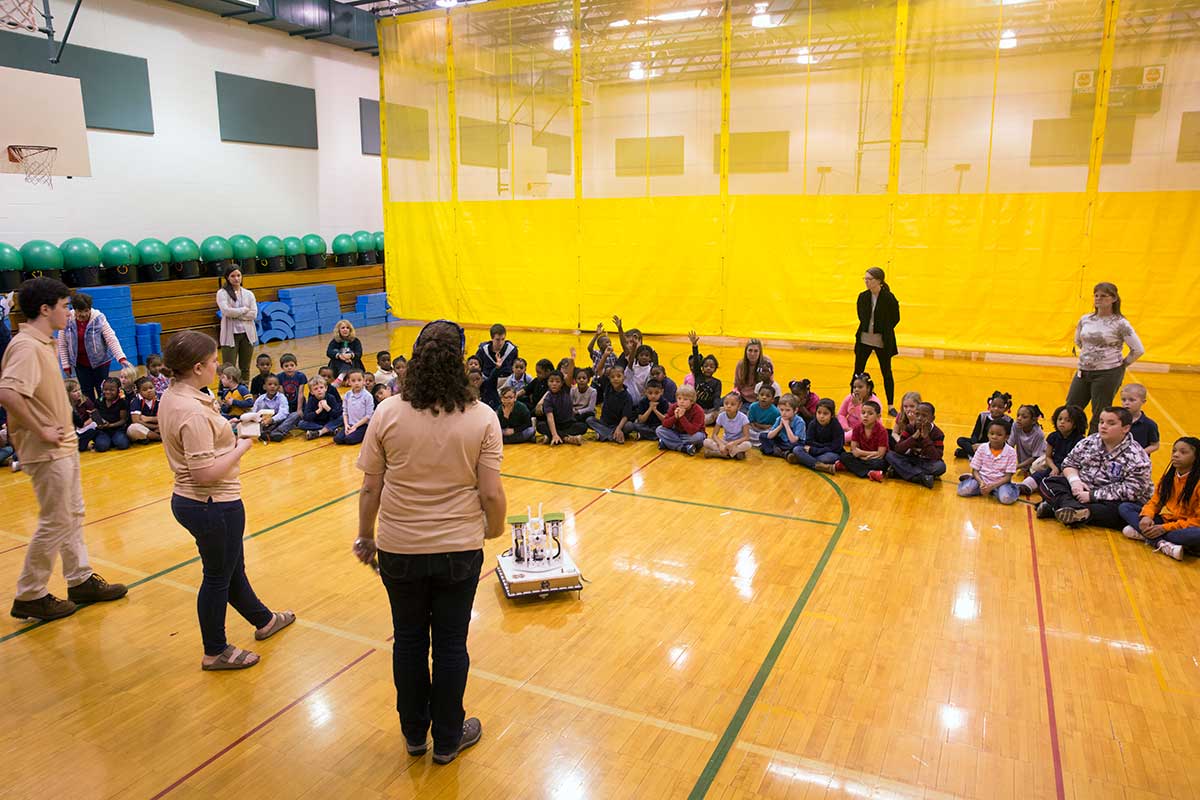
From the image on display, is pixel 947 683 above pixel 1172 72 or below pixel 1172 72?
below

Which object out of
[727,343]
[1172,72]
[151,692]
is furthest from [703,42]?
[151,692]

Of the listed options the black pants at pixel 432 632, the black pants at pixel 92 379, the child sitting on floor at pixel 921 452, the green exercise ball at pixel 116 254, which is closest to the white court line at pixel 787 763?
the black pants at pixel 432 632

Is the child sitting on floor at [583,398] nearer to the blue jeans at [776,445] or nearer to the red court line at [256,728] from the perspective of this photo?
the blue jeans at [776,445]

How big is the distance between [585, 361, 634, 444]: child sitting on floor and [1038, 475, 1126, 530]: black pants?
13.8 ft

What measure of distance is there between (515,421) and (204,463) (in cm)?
549

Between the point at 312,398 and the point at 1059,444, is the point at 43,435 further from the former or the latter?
the point at 1059,444

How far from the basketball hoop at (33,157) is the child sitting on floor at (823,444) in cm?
1060

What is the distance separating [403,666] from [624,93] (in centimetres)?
1326

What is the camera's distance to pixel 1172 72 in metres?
11.8

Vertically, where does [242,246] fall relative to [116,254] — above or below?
above

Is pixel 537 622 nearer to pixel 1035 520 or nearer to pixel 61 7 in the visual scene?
pixel 1035 520

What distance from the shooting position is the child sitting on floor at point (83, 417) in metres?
8.90

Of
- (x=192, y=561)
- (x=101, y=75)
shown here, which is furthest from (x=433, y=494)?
(x=101, y=75)

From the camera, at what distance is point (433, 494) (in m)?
3.19
